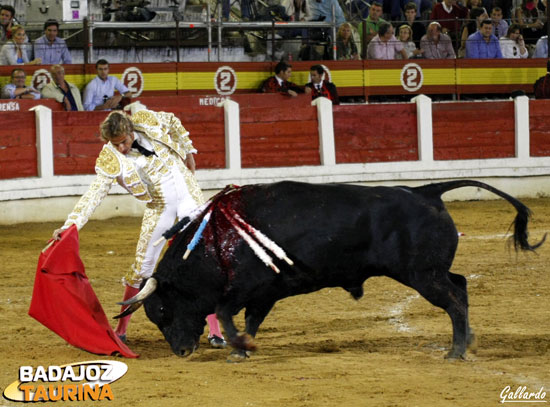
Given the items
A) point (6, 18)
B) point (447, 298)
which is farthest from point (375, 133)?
point (447, 298)

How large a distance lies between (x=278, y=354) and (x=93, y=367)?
928mm

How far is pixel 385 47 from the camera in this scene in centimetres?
1348

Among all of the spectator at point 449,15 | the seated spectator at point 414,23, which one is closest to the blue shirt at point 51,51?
the seated spectator at point 414,23

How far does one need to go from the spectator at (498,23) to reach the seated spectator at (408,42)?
1.06 m

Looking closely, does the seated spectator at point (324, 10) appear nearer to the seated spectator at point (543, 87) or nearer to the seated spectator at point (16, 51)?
the seated spectator at point (543, 87)

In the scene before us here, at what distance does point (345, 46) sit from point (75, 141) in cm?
371

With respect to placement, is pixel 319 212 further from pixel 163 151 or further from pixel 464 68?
pixel 464 68

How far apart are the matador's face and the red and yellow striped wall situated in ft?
21.5

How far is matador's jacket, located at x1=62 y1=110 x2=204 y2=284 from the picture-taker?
5.46m

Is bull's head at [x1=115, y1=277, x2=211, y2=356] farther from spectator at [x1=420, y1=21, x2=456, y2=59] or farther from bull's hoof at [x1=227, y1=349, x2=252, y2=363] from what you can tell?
spectator at [x1=420, y1=21, x2=456, y2=59]

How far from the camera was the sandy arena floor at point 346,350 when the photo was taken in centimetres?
457

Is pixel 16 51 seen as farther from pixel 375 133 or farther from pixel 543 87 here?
pixel 543 87

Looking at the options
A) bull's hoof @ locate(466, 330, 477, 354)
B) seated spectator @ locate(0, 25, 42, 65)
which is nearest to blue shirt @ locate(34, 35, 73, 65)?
seated spectator @ locate(0, 25, 42, 65)

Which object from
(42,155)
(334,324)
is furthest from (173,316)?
(42,155)
